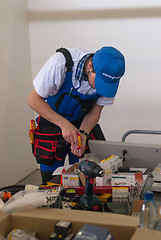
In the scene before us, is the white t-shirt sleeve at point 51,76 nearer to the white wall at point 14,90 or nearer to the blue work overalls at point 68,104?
the blue work overalls at point 68,104

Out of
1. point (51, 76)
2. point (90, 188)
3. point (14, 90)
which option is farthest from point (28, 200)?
point (14, 90)

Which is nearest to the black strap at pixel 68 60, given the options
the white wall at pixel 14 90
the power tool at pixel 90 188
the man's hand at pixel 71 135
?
the man's hand at pixel 71 135

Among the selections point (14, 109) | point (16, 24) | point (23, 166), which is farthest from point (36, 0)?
point (23, 166)

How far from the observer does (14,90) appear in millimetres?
3293

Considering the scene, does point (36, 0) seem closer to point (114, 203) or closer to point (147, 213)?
point (114, 203)

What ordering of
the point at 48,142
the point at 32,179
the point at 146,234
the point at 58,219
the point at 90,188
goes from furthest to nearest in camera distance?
the point at 32,179
the point at 48,142
the point at 90,188
the point at 58,219
the point at 146,234

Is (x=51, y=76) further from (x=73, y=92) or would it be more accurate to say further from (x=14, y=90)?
(x=14, y=90)

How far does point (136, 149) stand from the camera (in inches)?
64.6

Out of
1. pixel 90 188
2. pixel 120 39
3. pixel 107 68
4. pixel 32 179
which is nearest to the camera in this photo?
pixel 90 188

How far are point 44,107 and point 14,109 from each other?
160 cm

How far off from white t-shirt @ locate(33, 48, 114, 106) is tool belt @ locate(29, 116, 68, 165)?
27 cm

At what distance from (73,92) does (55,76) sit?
0.57ft

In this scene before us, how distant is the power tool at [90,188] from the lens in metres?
1.12

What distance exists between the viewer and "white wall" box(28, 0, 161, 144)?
318 cm
